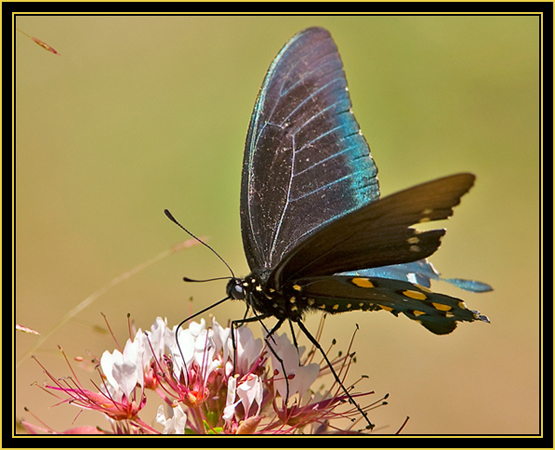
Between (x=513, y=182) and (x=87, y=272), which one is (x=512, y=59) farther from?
(x=87, y=272)

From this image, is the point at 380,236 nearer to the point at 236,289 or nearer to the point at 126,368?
the point at 236,289

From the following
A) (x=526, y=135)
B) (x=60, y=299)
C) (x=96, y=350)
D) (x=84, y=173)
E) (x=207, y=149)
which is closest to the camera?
(x=96, y=350)

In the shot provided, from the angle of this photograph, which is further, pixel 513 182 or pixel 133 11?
pixel 513 182

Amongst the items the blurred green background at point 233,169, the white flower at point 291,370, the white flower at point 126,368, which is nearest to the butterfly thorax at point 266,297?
the white flower at point 291,370

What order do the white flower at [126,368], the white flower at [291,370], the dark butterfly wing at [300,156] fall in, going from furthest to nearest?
the dark butterfly wing at [300,156]
the white flower at [291,370]
the white flower at [126,368]

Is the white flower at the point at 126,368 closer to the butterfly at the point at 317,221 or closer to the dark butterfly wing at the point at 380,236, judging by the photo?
the butterfly at the point at 317,221

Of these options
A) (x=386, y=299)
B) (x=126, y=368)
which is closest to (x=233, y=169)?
(x=386, y=299)

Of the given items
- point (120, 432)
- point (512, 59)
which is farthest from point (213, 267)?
point (512, 59)

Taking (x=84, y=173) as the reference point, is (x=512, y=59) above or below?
above
